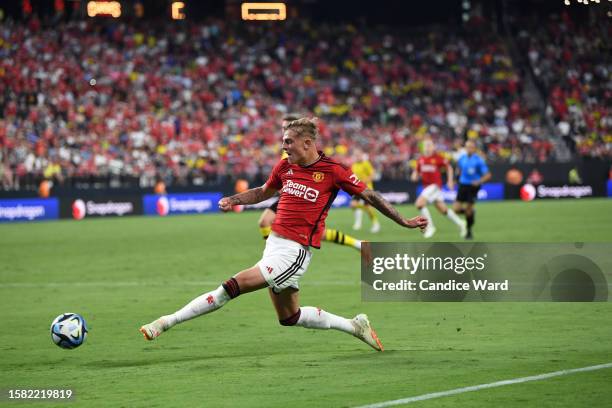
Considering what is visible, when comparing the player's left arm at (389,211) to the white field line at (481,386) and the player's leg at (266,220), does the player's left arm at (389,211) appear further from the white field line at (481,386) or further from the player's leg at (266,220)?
the player's leg at (266,220)

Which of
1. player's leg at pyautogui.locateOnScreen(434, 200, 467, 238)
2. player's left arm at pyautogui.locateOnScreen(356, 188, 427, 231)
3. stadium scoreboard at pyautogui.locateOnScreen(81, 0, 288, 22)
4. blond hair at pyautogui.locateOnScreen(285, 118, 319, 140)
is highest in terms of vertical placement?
stadium scoreboard at pyautogui.locateOnScreen(81, 0, 288, 22)

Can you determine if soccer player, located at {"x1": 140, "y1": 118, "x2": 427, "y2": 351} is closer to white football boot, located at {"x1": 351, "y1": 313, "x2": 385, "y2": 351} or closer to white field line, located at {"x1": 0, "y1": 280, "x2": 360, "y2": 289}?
white football boot, located at {"x1": 351, "y1": 313, "x2": 385, "y2": 351}

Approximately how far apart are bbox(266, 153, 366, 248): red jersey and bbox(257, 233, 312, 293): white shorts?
8 cm

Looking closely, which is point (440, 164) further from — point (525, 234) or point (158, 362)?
point (158, 362)

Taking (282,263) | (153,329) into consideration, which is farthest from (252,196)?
(153,329)

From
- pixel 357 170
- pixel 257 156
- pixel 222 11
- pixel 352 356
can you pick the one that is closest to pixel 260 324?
pixel 352 356

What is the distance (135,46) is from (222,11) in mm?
6275

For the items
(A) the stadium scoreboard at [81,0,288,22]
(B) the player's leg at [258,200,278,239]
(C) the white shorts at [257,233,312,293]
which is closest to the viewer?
(C) the white shorts at [257,233,312,293]

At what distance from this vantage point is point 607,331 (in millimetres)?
10867

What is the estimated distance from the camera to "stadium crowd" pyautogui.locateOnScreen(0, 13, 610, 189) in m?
37.4

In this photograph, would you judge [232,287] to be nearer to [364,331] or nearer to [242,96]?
[364,331]

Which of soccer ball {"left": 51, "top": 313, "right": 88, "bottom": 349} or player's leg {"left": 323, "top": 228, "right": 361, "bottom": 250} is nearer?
soccer ball {"left": 51, "top": 313, "right": 88, "bottom": 349}

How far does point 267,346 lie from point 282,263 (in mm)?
1587

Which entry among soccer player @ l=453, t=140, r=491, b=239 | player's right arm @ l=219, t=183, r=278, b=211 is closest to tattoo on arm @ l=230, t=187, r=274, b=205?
player's right arm @ l=219, t=183, r=278, b=211
